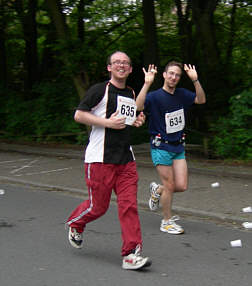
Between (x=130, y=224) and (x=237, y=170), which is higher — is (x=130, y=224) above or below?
above

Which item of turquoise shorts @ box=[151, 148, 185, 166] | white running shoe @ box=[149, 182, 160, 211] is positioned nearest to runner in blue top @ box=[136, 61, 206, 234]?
turquoise shorts @ box=[151, 148, 185, 166]

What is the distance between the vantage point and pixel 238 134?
1156cm

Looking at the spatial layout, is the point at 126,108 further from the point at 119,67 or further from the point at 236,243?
the point at 236,243

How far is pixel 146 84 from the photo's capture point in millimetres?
5367

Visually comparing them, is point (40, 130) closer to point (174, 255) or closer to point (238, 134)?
point (238, 134)

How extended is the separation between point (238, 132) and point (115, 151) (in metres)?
6.90

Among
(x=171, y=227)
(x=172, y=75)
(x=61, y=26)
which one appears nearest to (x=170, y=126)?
(x=172, y=75)

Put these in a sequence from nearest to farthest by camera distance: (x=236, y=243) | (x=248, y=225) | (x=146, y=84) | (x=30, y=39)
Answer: (x=146, y=84)
(x=236, y=243)
(x=248, y=225)
(x=30, y=39)

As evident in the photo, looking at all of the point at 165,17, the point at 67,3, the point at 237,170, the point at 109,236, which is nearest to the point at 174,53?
the point at 165,17

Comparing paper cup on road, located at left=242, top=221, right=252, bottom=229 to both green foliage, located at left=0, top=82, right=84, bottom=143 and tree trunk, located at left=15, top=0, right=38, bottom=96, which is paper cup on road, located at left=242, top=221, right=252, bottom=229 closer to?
green foliage, located at left=0, top=82, right=84, bottom=143

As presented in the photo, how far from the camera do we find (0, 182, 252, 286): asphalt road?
479cm

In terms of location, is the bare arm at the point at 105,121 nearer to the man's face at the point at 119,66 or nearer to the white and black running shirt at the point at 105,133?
the white and black running shirt at the point at 105,133

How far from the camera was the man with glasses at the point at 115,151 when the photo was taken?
5027 mm

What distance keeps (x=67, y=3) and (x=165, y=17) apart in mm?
5419
